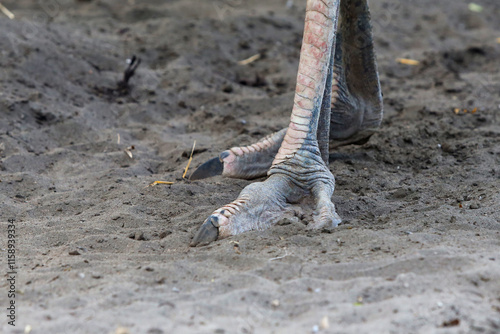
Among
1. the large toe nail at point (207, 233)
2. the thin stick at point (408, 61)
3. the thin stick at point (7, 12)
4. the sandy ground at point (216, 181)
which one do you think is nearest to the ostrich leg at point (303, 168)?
the large toe nail at point (207, 233)

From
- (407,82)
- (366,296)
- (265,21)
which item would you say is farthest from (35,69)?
(366,296)

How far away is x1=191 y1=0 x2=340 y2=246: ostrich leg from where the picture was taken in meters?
3.55

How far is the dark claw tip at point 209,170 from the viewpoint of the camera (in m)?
4.52

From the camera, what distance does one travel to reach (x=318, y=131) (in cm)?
420

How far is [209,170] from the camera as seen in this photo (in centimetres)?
453

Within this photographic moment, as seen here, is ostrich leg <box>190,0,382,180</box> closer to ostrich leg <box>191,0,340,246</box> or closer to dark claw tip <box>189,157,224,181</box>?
dark claw tip <box>189,157,224,181</box>

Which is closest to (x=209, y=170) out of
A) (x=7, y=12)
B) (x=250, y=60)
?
(x=250, y=60)

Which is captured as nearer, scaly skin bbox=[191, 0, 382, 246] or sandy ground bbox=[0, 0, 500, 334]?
sandy ground bbox=[0, 0, 500, 334]

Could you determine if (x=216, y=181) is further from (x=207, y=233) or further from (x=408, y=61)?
(x=408, y=61)

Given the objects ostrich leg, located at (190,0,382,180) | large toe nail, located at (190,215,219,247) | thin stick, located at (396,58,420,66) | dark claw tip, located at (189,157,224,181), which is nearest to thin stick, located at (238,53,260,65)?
thin stick, located at (396,58,420,66)

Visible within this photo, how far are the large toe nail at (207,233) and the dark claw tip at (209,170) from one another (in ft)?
3.52

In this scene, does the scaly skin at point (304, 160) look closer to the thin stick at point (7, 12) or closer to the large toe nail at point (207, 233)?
the large toe nail at point (207, 233)

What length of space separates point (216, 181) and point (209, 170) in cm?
9

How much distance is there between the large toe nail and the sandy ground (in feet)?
0.32
